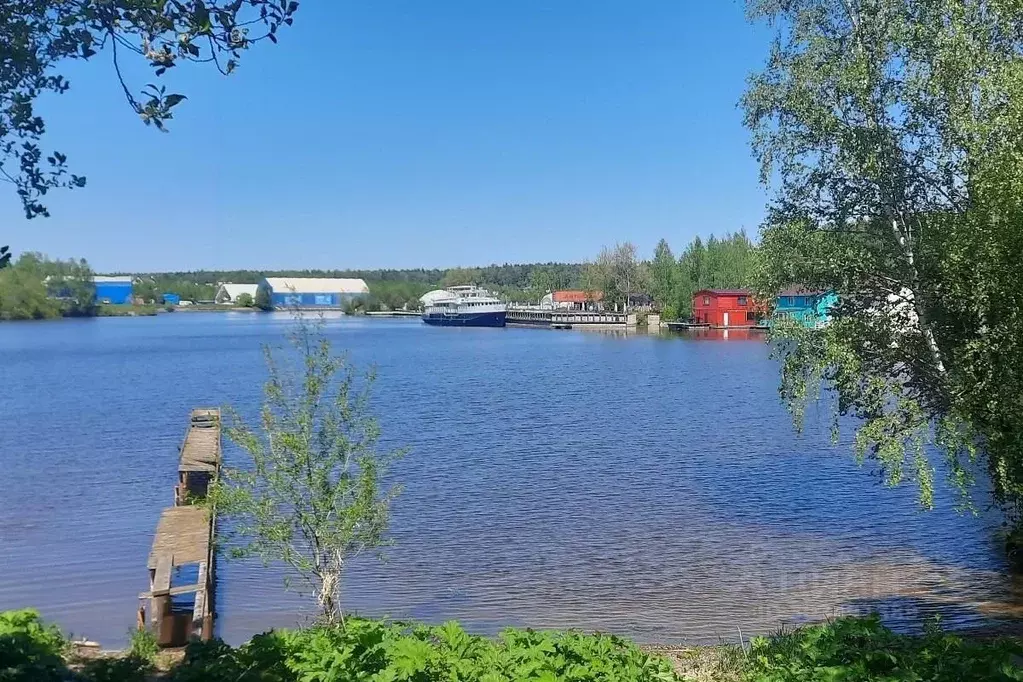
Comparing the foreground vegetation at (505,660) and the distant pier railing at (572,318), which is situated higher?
the distant pier railing at (572,318)

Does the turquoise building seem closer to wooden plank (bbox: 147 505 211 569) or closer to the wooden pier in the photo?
the wooden pier

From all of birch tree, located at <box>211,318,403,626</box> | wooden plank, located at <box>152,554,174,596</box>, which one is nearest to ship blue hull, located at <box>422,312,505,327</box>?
wooden plank, located at <box>152,554,174,596</box>

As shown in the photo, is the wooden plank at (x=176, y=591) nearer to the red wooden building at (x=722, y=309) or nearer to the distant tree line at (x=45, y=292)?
the red wooden building at (x=722, y=309)

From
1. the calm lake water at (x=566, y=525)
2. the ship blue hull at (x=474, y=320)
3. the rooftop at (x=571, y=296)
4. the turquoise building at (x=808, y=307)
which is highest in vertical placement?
the rooftop at (x=571, y=296)

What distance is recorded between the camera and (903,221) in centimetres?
1520

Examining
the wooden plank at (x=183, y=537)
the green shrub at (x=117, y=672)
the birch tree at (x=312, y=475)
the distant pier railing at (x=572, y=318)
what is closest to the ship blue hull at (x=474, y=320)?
the distant pier railing at (x=572, y=318)

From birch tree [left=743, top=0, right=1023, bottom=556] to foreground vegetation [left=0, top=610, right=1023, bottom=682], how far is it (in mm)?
7100

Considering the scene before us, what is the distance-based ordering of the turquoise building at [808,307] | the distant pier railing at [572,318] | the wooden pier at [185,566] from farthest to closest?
the distant pier railing at [572,318] → the turquoise building at [808,307] → the wooden pier at [185,566]

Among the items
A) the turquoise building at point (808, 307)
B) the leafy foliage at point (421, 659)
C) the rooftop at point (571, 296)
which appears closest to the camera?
the leafy foliage at point (421, 659)

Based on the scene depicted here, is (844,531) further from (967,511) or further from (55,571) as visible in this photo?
(55,571)

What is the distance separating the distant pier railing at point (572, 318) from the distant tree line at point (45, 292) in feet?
245

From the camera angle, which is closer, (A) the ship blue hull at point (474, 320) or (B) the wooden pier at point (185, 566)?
(B) the wooden pier at point (185, 566)

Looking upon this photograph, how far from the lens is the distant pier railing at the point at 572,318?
13688 cm

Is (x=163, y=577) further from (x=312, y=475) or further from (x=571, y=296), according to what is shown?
(x=571, y=296)
